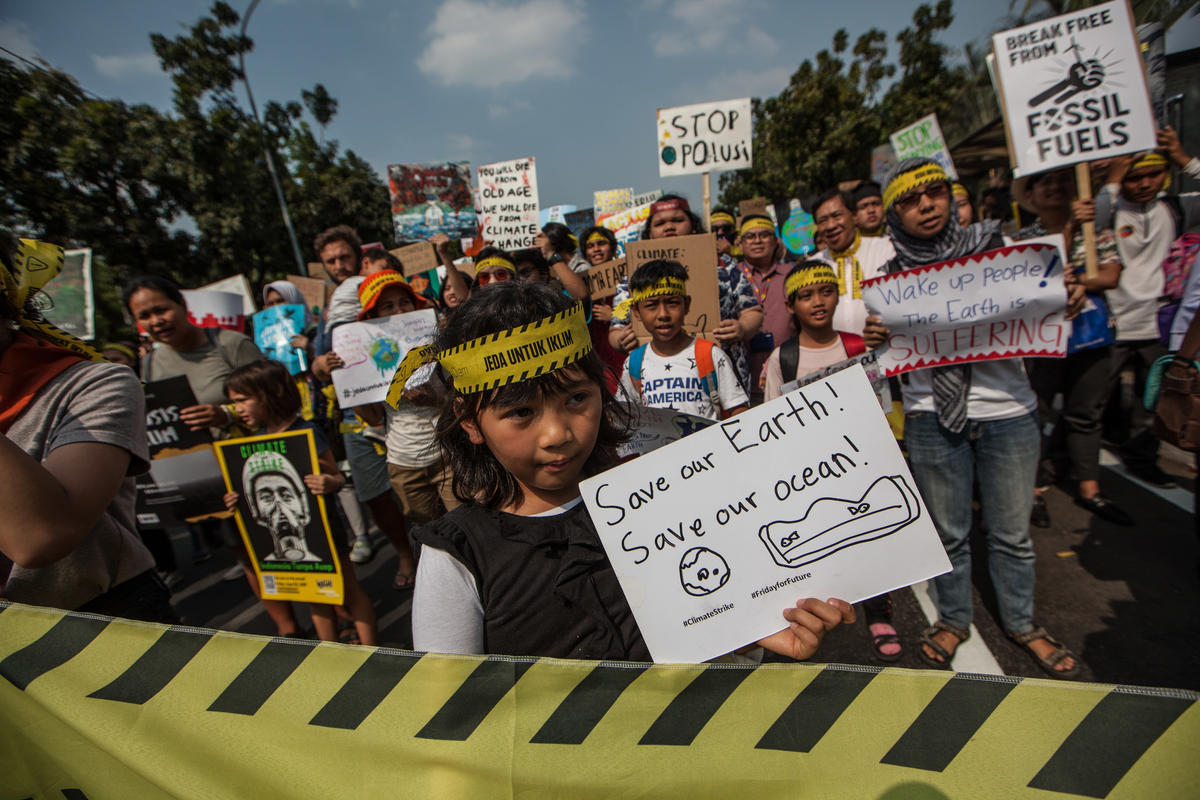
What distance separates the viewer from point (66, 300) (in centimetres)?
386

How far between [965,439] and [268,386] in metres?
3.51

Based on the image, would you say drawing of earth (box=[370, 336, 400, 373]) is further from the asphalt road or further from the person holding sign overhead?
the asphalt road

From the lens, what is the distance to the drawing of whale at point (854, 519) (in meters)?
1.08

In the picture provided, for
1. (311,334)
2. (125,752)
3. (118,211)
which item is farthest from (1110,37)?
(118,211)

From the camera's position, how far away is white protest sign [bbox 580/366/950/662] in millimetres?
1084

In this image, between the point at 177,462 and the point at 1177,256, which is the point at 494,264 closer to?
the point at 177,462

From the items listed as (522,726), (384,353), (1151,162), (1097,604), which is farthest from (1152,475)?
(384,353)

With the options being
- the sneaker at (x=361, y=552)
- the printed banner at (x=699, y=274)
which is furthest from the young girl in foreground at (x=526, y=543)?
the sneaker at (x=361, y=552)

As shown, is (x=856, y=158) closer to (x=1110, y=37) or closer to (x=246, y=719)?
(x=1110, y=37)

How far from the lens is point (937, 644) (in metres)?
2.72

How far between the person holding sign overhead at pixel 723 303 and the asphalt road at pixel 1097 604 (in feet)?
5.94

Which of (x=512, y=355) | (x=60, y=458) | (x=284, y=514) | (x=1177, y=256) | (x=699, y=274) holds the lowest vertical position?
(x=284, y=514)

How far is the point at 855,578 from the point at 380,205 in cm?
2898

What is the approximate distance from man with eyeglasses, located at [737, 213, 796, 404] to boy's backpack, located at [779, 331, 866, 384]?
66cm
